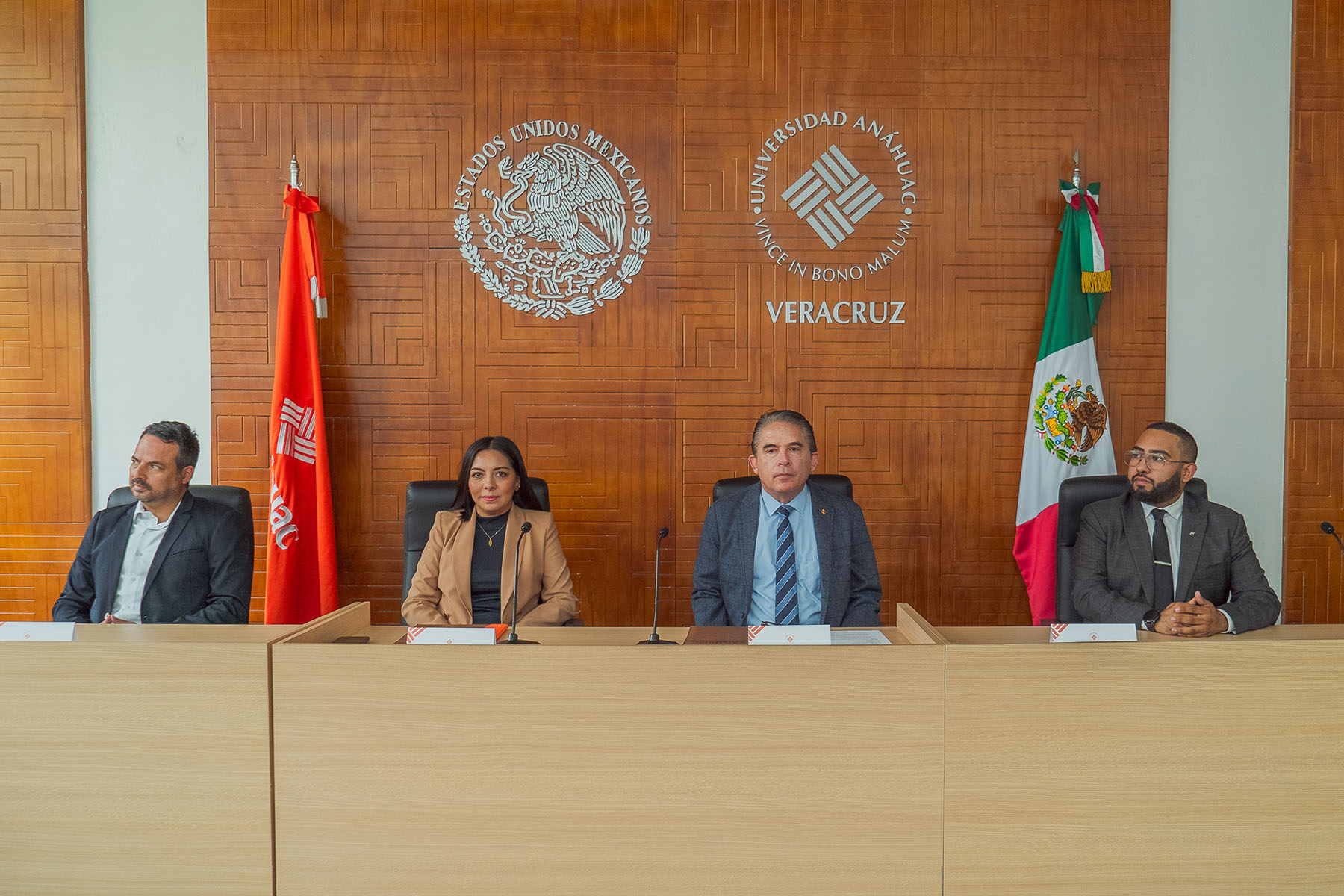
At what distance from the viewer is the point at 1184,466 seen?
2711mm

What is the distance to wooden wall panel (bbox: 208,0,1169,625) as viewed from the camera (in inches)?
147

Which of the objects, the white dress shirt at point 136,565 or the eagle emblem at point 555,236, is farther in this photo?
the eagle emblem at point 555,236

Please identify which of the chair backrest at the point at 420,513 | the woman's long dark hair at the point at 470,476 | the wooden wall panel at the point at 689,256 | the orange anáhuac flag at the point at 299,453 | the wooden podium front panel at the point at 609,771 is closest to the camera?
the wooden podium front panel at the point at 609,771

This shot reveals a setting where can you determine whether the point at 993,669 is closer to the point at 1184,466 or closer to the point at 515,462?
the point at 1184,466

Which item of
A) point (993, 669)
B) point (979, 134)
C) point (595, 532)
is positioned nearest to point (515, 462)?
point (595, 532)

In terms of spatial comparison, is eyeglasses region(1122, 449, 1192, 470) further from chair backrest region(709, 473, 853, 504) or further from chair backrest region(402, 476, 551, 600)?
chair backrest region(402, 476, 551, 600)

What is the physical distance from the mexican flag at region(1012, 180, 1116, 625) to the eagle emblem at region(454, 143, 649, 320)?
6.05ft

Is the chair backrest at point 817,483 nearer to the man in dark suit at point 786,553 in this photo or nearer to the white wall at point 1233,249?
the man in dark suit at point 786,553

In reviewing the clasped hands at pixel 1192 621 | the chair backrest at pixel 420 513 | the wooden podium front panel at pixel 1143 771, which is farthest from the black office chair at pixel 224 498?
the clasped hands at pixel 1192 621

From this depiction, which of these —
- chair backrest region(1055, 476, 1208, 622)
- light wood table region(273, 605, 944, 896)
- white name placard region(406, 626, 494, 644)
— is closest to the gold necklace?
white name placard region(406, 626, 494, 644)

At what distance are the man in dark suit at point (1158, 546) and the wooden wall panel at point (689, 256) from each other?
3.55 ft

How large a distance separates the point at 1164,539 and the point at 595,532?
2.24 metres

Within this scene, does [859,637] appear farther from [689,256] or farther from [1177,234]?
[1177,234]

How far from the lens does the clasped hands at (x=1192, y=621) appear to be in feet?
6.57
